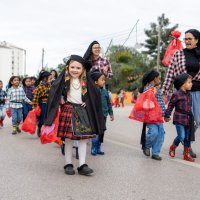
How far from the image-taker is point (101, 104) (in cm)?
583

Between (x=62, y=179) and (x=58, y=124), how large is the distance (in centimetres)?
73

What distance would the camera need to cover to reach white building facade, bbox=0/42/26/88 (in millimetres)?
118938

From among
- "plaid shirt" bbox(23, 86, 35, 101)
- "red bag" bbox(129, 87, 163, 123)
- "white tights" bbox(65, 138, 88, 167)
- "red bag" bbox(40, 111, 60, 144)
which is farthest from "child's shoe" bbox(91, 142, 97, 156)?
"plaid shirt" bbox(23, 86, 35, 101)

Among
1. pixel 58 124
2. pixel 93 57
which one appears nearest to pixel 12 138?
pixel 93 57

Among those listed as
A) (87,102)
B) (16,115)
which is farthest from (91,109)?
(16,115)

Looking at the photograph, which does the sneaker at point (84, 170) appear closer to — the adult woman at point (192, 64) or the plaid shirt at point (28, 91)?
the adult woman at point (192, 64)

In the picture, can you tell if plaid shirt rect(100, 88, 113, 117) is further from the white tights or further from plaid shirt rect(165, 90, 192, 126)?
the white tights

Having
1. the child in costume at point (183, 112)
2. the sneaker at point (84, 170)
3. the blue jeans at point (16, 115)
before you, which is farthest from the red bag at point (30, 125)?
the sneaker at point (84, 170)

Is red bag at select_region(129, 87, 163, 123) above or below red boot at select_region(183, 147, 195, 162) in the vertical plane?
above

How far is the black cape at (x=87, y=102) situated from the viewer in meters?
5.49

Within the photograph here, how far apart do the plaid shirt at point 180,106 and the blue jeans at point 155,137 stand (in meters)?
0.30

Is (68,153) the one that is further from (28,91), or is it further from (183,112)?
(28,91)

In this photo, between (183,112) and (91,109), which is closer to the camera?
(91,109)

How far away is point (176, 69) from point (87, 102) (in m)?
2.18
